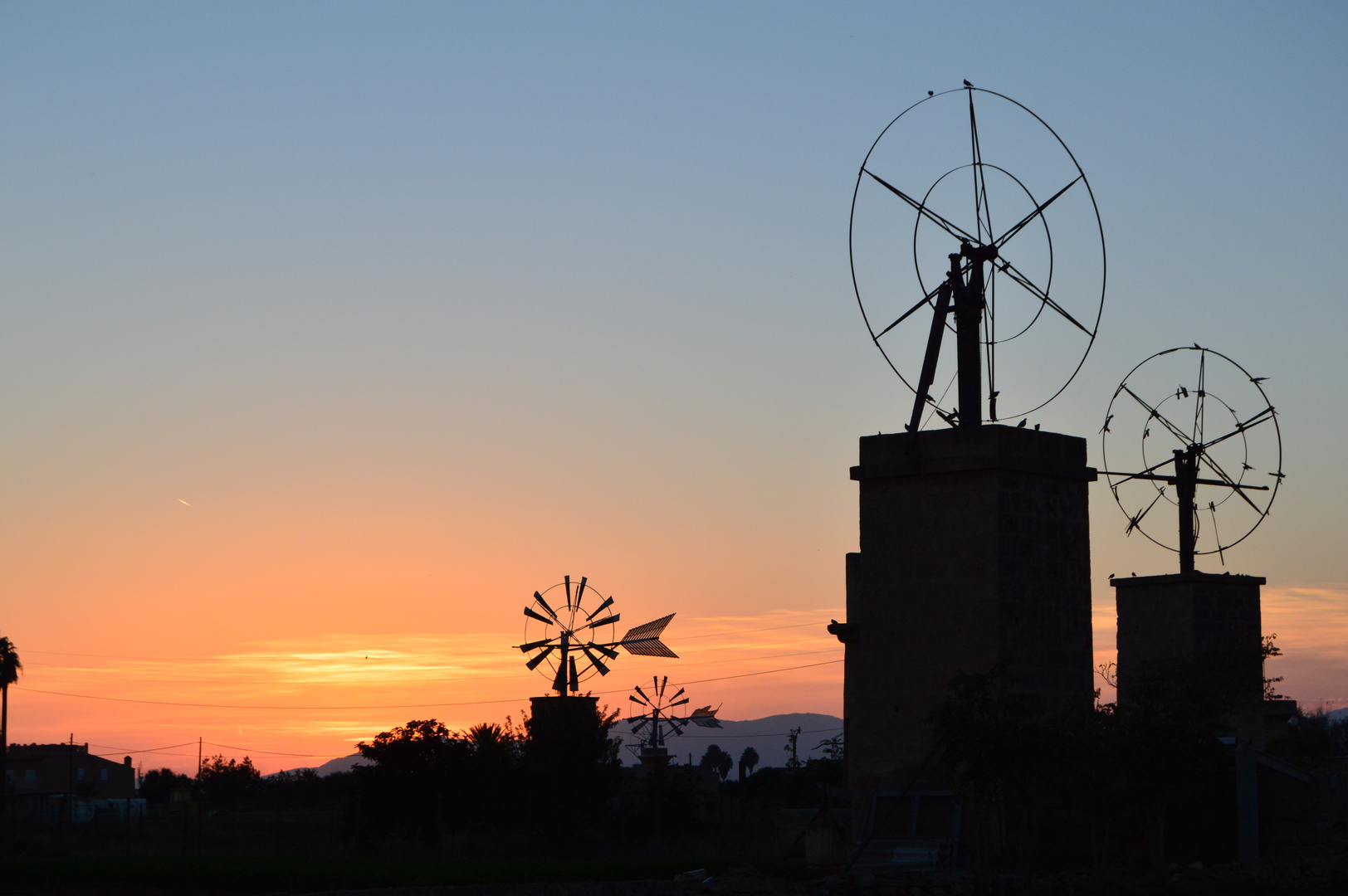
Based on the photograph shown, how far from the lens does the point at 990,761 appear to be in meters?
17.1

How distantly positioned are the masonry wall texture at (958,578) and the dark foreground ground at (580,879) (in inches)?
102

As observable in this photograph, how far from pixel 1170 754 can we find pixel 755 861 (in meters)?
7.20

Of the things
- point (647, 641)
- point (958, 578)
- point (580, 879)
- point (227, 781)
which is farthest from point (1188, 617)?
point (227, 781)

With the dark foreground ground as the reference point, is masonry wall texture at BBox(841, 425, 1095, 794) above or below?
above

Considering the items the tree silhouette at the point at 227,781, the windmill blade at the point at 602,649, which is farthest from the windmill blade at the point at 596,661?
the tree silhouette at the point at 227,781

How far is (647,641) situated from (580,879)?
30494mm

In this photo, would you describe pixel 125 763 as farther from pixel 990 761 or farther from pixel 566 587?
pixel 990 761

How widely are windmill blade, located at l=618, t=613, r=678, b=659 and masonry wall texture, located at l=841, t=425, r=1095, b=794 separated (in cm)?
3077

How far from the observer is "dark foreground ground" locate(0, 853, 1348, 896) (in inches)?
662

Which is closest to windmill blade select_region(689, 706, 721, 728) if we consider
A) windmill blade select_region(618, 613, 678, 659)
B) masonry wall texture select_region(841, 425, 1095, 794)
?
windmill blade select_region(618, 613, 678, 659)

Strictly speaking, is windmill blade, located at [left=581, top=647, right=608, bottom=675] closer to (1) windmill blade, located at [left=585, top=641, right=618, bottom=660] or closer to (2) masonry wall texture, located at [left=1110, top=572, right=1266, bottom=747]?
(1) windmill blade, located at [left=585, top=641, right=618, bottom=660]

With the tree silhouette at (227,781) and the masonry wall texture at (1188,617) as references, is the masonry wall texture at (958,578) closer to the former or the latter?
the masonry wall texture at (1188,617)

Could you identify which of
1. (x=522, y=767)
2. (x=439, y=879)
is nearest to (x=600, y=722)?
(x=522, y=767)

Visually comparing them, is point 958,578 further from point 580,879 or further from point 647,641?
point 647,641
